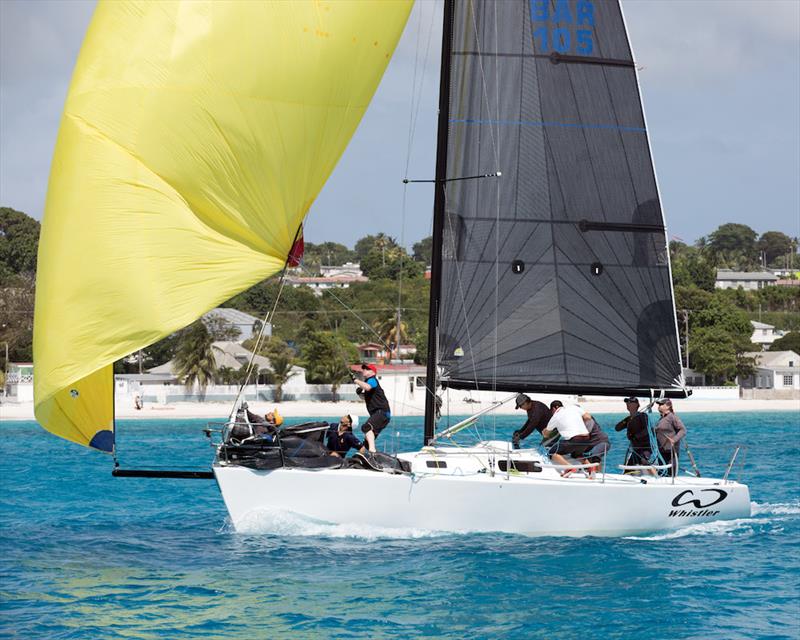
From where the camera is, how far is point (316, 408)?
63.5 meters

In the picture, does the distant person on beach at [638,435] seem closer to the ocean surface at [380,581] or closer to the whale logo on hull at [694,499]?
the whale logo on hull at [694,499]

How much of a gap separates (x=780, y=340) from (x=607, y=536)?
7803cm

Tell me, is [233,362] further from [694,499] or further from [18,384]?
[694,499]

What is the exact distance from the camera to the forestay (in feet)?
55.9

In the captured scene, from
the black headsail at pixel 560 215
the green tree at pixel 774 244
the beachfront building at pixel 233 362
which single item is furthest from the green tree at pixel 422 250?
the black headsail at pixel 560 215

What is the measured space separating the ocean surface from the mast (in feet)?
7.87

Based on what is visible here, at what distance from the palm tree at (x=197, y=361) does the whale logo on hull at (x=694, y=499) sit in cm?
5238

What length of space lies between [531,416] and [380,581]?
439 cm

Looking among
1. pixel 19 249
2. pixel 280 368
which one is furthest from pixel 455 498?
pixel 19 249

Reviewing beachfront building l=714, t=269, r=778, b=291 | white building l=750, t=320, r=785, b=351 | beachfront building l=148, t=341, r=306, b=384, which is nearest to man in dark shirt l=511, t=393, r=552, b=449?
beachfront building l=148, t=341, r=306, b=384

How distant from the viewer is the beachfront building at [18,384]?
64.4m

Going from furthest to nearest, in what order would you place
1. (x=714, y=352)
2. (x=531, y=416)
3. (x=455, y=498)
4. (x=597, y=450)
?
(x=714, y=352), (x=531, y=416), (x=597, y=450), (x=455, y=498)

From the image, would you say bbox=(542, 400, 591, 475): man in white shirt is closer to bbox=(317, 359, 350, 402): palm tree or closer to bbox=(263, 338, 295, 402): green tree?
bbox=(263, 338, 295, 402): green tree

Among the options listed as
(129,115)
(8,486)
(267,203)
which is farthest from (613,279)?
(8,486)
